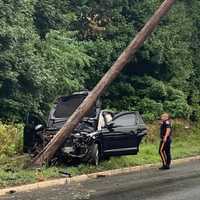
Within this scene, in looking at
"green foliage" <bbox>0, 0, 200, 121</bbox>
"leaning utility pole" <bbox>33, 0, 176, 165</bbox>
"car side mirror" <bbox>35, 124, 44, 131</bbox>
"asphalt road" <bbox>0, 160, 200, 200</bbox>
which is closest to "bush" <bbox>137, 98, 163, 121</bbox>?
"green foliage" <bbox>0, 0, 200, 121</bbox>

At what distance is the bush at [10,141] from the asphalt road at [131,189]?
117 inches

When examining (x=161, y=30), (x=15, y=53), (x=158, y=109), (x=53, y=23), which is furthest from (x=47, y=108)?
(x=161, y=30)

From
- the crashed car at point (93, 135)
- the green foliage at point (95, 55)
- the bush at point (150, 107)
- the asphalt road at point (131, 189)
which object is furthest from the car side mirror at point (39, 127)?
the bush at point (150, 107)

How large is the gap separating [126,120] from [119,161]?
61.1 inches

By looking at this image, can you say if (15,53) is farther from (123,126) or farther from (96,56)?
(96,56)

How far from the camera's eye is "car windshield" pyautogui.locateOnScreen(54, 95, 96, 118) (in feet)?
58.9

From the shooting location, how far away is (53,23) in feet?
85.7

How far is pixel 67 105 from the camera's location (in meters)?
18.1

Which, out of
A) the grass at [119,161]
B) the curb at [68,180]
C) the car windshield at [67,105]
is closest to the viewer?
the curb at [68,180]

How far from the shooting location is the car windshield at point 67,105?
58.9 feet

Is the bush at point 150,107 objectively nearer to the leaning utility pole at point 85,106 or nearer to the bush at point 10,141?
the bush at point 10,141

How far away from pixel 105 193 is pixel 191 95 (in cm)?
2111

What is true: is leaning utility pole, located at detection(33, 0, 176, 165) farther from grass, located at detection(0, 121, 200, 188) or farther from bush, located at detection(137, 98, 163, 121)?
bush, located at detection(137, 98, 163, 121)

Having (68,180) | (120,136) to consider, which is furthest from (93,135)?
(68,180)
